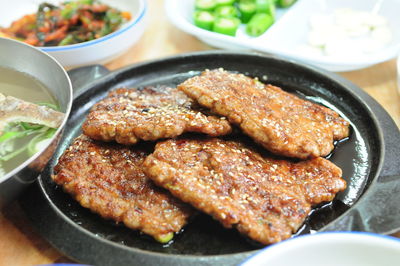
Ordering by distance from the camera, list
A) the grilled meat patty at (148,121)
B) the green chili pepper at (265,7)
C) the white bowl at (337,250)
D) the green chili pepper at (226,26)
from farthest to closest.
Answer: the green chili pepper at (265,7)
the green chili pepper at (226,26)
the grilled meat patty at (148,121)
the white bowl at (337,250)

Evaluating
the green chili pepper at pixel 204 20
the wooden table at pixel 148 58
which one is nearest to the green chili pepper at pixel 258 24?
the green chili pepper at pixel 204 20

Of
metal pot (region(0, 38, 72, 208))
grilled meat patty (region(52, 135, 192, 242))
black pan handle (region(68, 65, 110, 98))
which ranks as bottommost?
black pan handle (region(68, 65, 110, 98))

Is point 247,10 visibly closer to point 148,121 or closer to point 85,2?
point 85,2

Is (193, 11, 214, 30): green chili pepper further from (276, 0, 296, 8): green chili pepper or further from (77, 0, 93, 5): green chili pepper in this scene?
(77, 0, 93, 5): green chili pepper

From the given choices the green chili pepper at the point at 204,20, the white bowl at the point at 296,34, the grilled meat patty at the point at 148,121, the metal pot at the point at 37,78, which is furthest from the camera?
the green chili pepper at the point at 204,20

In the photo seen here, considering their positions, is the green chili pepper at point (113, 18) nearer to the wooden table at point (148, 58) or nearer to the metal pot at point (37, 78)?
the wooden table at point (148, 58)

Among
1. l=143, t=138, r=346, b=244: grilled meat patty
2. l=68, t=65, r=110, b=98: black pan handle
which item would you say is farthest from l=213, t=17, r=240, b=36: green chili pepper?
l=143, t=138, r=346, b=244: grilled meat patty

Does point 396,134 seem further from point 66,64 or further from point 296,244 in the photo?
point 66,64

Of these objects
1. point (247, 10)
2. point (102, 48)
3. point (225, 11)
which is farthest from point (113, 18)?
point (247, 10)
